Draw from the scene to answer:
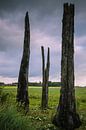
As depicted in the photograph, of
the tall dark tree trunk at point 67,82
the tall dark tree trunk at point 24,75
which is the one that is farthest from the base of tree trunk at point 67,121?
the tall dark tree trunk at point 24,75

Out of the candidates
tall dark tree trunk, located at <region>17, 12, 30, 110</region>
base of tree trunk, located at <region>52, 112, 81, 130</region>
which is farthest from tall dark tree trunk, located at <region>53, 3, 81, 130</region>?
tall dark tree trunk, located at <region>17, 12, 30, 110</region>

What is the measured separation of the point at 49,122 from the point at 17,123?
9045 millimetres

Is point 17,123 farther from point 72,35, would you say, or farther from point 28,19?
point 28,19

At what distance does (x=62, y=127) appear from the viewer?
17.8 metres

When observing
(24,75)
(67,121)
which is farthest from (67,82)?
(24,75)

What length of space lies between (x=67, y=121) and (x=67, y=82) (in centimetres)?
203

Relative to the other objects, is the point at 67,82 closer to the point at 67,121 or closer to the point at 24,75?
the point at 67,121

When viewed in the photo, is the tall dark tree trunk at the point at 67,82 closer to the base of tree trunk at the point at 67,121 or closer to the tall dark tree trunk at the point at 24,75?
the base of tree trunk at the point at 67,121

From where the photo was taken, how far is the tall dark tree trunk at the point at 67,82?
18.0 m

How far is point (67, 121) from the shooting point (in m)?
17.8

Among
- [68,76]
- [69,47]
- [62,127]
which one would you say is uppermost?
[69,47]

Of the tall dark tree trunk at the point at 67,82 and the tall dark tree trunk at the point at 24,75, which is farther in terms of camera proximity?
the tall dark tree trunk at the point at 24,75

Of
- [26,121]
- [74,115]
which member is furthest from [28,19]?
[26,121]

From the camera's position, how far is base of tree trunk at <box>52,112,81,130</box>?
17.7 m
